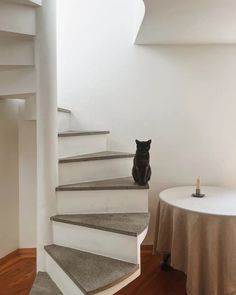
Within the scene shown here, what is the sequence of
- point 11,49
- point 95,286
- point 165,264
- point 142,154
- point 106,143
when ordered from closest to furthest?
point 95,286
point 11,49
point 142,154
point 165,264
point 106,143

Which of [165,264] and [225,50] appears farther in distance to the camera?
[225,50]

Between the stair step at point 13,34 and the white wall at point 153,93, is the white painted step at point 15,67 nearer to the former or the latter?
the stair step at point 13,34

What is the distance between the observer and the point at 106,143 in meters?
2.87

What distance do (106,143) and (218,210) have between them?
131 centimetres

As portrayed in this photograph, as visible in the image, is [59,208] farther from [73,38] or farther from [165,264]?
[73,38]

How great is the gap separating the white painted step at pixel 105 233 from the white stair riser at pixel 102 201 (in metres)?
0.05

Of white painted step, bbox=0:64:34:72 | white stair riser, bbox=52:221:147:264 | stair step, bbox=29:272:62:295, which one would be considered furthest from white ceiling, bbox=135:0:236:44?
stair step, bbox=29:272:62:295

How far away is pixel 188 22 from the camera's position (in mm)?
2252

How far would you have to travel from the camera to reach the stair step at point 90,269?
146cm

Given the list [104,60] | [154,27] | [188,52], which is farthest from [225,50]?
[104,60]

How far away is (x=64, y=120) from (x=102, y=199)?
1.11 metres

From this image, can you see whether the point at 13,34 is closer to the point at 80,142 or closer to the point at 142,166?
the point at 80,142

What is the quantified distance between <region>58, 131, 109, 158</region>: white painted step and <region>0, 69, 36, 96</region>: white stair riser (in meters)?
0.45

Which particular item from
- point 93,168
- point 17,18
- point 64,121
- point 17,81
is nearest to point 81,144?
point 93,168
